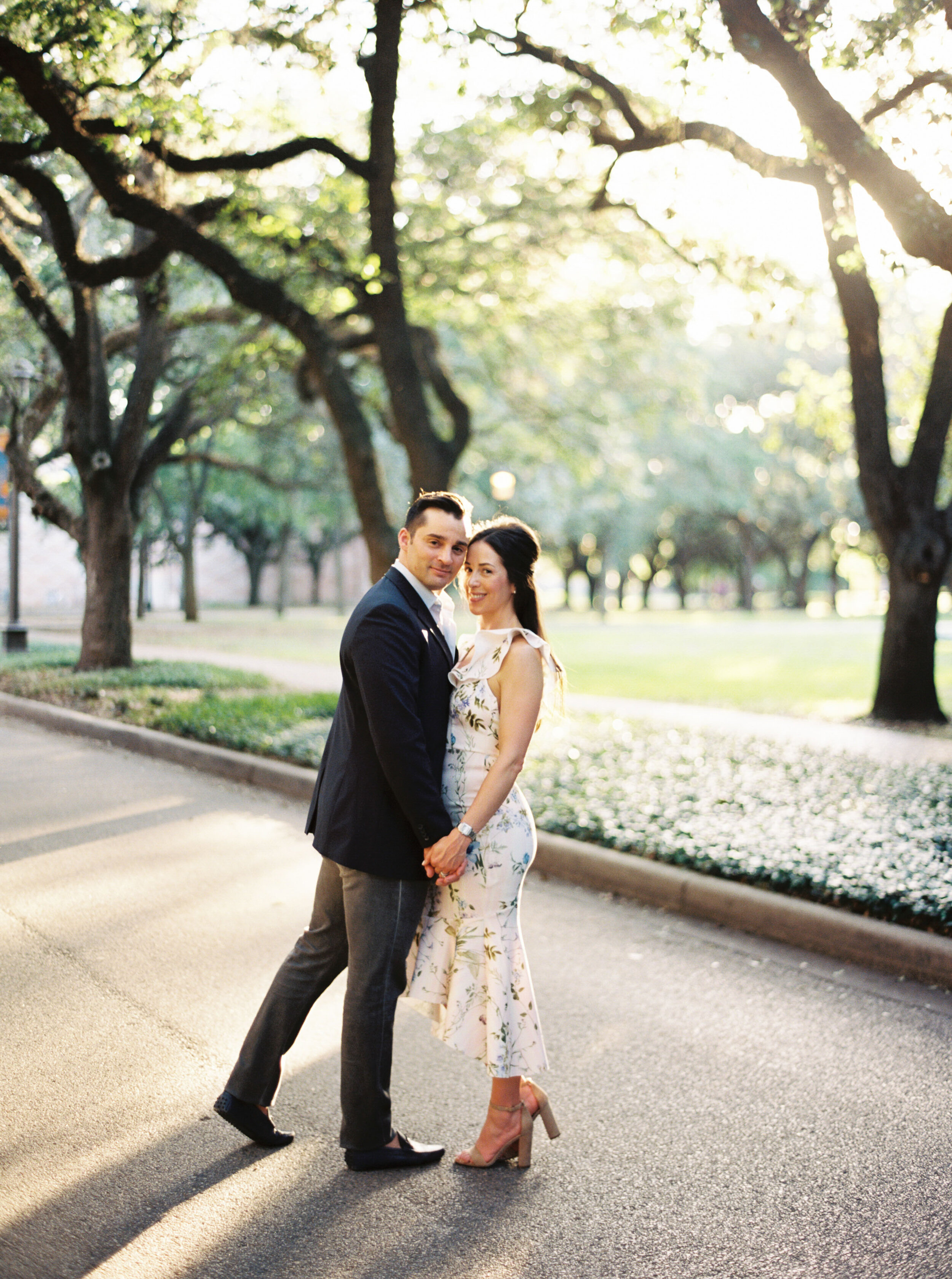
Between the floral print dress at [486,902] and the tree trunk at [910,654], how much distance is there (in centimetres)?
1105

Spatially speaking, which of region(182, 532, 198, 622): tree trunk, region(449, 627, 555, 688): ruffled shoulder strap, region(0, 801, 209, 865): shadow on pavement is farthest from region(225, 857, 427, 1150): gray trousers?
region(182, 532, 198, 622): tree trunk

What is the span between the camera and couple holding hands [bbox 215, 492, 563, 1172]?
3.06 m

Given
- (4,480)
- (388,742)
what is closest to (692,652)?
(4,480)

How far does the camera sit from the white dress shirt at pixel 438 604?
10.5ft

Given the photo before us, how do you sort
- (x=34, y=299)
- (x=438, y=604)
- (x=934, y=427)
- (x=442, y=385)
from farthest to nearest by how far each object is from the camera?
1. (x=442, y=385)
2. (x=34, y=299)
3. (x=934, y=427)
4. (x=438, y=604)

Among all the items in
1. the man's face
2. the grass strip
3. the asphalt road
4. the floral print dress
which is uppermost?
the man's face

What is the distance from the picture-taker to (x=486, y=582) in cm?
320

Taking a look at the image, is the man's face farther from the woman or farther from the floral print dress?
the floral print dress

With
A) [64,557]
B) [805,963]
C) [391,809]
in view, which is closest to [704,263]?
[805,963]

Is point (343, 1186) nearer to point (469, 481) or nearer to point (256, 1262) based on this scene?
point (256, 1262)

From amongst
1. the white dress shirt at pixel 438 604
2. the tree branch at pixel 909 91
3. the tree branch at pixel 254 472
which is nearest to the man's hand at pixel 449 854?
the white dress shirt at pixel 438 604

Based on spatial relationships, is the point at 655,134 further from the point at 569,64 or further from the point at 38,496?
the point at 38,496

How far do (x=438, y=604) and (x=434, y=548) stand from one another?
217mm

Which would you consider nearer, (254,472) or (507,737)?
(507,737)
